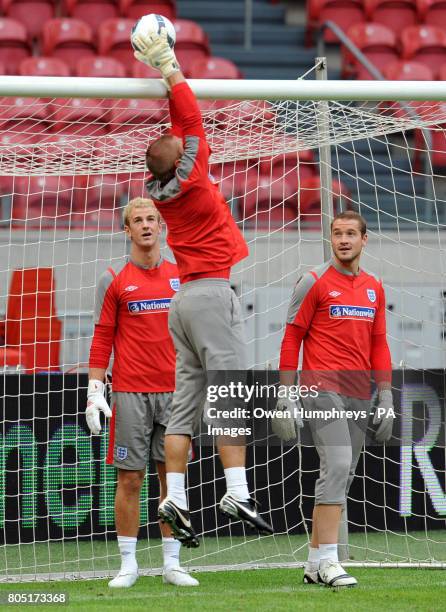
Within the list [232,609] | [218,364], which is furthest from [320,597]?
[218,364]

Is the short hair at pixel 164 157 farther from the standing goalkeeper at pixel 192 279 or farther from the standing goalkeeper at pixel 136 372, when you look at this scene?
the standing goalkeeper at pixel 136 372

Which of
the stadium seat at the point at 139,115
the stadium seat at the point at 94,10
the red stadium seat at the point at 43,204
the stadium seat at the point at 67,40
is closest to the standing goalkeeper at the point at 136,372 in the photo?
the stadium seat at the point at 139,115

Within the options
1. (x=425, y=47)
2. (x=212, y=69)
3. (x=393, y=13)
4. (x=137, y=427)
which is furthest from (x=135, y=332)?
(x=393, y=13)

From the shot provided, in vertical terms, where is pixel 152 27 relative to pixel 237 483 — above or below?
above

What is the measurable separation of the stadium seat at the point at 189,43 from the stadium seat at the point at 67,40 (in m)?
1.02

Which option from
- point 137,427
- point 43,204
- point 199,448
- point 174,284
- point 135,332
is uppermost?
point 43,204

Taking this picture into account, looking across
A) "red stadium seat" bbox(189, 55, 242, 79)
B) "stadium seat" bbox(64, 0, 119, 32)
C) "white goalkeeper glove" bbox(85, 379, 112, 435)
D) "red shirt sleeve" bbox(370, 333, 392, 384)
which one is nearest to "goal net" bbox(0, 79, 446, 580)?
"white goalkeeper glove" bbox(85, 379, 112, 435)

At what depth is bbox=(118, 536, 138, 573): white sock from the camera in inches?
227

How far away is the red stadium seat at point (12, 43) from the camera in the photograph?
13.0 metres

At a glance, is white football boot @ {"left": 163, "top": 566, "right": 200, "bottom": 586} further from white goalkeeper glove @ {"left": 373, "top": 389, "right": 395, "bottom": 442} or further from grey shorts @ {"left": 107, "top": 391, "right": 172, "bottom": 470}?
white goalkeeper glove @ {"left": 373, "top": 389, "right": 395, "bottom": 442}

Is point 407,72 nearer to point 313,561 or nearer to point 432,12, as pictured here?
point 432,12

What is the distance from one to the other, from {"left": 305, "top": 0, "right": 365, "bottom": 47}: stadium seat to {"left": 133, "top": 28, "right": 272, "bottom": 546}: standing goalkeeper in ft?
30.6

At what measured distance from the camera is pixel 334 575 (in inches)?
212

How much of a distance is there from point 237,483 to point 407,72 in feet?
29.0
